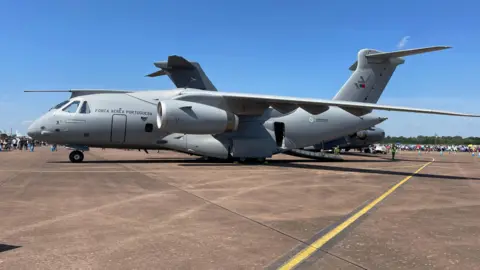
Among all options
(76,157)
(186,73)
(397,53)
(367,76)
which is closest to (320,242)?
(76,157)

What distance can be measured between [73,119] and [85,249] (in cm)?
1260

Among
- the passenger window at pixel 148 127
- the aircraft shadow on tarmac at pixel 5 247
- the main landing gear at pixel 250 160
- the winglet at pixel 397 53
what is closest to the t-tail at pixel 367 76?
the winglet at pixel 397 53

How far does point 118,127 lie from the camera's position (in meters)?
15.9

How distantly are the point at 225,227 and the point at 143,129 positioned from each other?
39.8 feet

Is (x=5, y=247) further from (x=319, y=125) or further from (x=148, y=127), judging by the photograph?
(x=319, y=125)

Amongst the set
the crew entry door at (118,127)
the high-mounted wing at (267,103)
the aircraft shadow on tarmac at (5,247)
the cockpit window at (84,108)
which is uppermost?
the high-mounted wing at (267,103)

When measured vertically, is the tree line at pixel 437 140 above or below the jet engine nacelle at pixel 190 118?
above

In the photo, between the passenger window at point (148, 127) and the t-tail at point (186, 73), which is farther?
the t-tail at point (186, 73)

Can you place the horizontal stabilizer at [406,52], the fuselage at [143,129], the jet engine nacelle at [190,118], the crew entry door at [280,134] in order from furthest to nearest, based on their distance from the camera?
the crew entry door at [280,134] → the fuselage at [143,129] → the jet engine nacelle at [190,118] → the horizontal stabilizer at [406,52]

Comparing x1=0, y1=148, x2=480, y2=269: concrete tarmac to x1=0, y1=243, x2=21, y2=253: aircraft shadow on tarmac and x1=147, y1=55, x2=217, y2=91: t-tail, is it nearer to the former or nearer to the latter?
x1=0, y1=243, x2=21, y2=253: aircraft shadow on tarmac

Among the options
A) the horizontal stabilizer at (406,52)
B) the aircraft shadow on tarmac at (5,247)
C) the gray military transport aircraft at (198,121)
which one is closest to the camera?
the aircraft shadow on tarmac at (5,247)

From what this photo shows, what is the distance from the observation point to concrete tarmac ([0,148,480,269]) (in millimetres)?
3639

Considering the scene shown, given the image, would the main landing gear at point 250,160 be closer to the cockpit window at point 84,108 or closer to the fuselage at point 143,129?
the fuselage at point 143,129

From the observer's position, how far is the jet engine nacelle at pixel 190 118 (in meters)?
14.3
